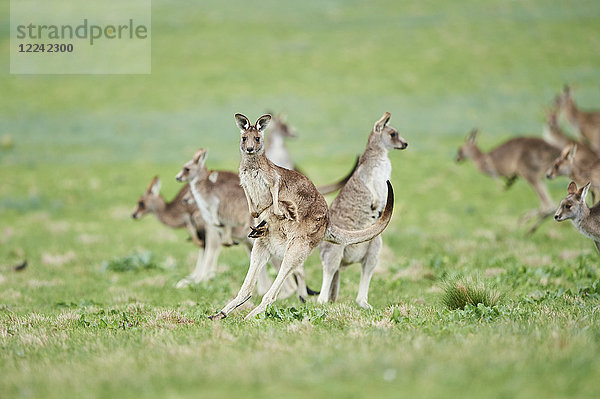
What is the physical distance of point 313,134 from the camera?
32.9 meters

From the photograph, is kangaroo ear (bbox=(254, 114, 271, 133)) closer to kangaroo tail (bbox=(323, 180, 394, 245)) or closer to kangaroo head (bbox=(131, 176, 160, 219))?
kangaroo tail (bbox=(323, 180, 394, 245))

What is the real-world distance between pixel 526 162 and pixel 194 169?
930 centimetres

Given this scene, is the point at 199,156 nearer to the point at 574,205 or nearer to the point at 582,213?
the point at 574,205

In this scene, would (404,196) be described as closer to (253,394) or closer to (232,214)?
(232,214)

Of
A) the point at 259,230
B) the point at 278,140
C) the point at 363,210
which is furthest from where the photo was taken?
the point at 278,140

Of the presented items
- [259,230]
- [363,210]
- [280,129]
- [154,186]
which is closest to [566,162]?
[363,210]

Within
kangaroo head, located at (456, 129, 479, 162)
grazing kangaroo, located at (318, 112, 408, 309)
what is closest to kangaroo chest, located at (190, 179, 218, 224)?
grazing kangaroo, located at (318, 112, 408, 309)

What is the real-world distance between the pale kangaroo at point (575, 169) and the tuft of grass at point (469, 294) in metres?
5.14

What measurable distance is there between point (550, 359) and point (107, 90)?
1632 inches

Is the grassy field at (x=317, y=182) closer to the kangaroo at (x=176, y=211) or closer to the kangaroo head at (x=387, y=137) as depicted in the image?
the kangaroo at (x=176, y=211)

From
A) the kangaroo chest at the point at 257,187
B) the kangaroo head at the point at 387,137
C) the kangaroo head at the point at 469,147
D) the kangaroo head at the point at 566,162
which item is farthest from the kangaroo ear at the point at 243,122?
the kangaroo head at the point at 469,147

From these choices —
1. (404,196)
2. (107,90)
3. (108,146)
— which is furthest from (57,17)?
(404,196)

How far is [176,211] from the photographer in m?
13.8

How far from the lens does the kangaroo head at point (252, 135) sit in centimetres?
799
